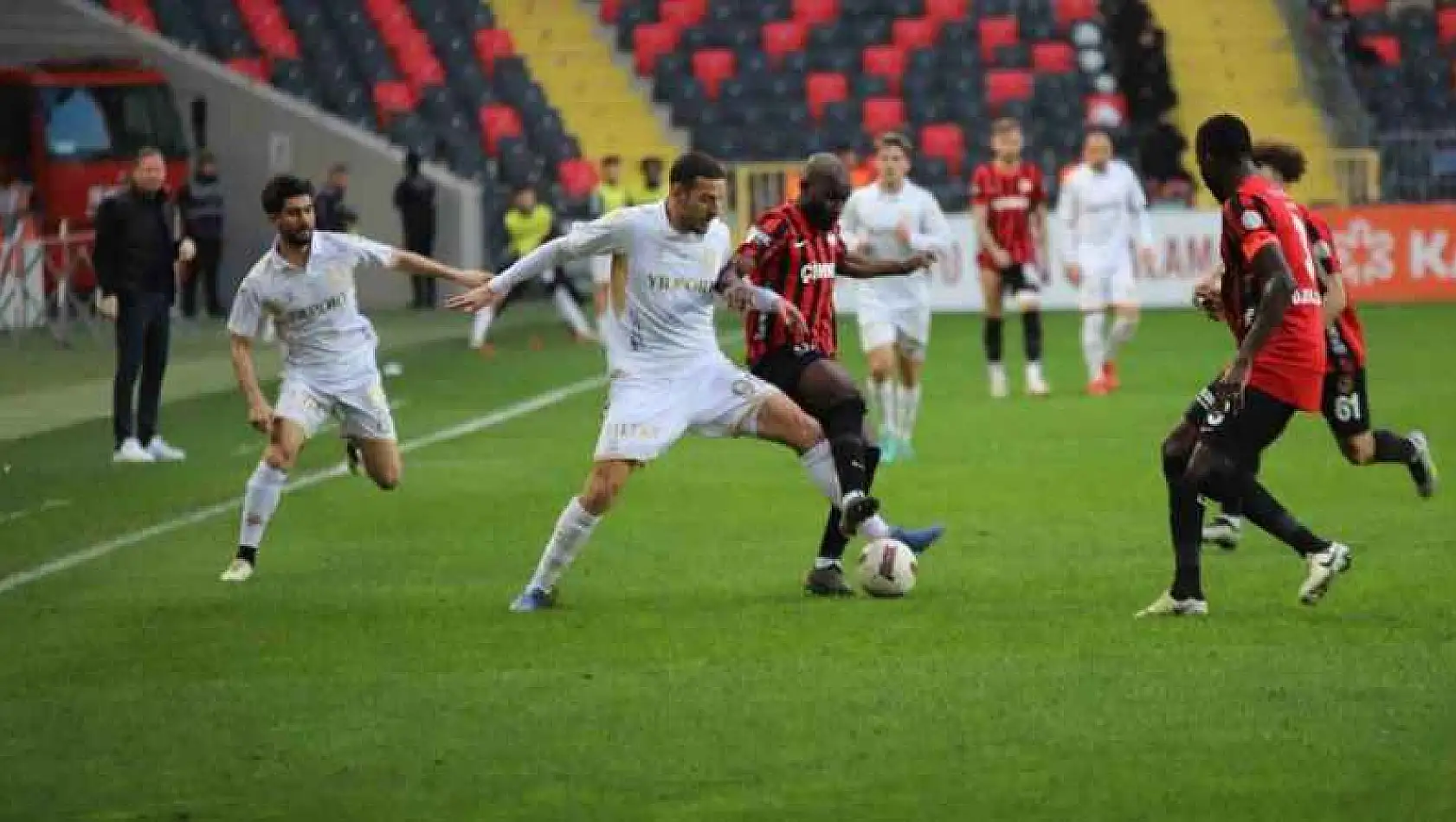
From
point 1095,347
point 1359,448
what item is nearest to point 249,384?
point 1359,448

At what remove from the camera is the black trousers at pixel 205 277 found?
39.6 meters

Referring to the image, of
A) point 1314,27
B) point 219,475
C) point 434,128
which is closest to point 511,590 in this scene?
point 219,475

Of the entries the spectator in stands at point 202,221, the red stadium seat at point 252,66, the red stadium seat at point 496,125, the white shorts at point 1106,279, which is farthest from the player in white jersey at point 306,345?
the red stadium seat at point 496,125

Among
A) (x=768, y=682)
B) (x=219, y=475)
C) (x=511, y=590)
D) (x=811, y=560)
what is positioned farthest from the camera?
(x=219, y=475)

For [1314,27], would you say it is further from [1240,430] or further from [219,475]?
[1240,430]

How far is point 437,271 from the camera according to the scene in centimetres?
1534

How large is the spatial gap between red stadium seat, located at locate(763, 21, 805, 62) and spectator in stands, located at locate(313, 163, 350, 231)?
9183mm

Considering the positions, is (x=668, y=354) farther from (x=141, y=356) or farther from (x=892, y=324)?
(x=141, y=356)

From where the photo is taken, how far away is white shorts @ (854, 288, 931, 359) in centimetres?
2203

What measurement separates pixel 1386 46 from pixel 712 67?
31.5 feet

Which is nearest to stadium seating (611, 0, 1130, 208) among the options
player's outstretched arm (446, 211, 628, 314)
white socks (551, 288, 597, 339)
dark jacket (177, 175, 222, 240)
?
dark jacket (177, 175, 222, 240)

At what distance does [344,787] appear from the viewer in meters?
9.85

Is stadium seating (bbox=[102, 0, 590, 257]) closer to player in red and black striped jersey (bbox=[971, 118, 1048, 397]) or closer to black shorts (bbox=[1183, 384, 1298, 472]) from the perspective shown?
player in red and black striped jersey (bbox=[971, 118, 1048, 397])

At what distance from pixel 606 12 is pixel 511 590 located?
1327 inches
